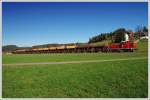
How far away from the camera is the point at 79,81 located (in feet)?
31.8

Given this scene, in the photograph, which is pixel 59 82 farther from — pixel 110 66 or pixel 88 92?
pixel 110 66

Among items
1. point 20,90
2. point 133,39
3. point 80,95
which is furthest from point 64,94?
point 133,39

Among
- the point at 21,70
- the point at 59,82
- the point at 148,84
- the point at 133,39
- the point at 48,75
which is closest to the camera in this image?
the point at 148,84

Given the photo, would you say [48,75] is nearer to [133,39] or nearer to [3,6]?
[3,6]

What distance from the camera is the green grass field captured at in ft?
29.7

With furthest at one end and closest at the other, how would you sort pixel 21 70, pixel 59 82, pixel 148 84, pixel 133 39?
pixel 133 39 < pixel 21 70 < pixel 59 82 < pixel 148 84

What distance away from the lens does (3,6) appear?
9164 millimetres

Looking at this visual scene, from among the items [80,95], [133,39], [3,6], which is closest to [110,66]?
[133,39]

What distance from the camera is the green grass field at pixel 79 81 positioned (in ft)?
29.7

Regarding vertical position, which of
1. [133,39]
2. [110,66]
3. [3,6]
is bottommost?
[110,66]

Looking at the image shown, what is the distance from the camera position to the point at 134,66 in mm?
10898

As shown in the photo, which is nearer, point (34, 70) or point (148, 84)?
point (148, 84)

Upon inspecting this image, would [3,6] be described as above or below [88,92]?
above

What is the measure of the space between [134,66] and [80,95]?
2.76 m
